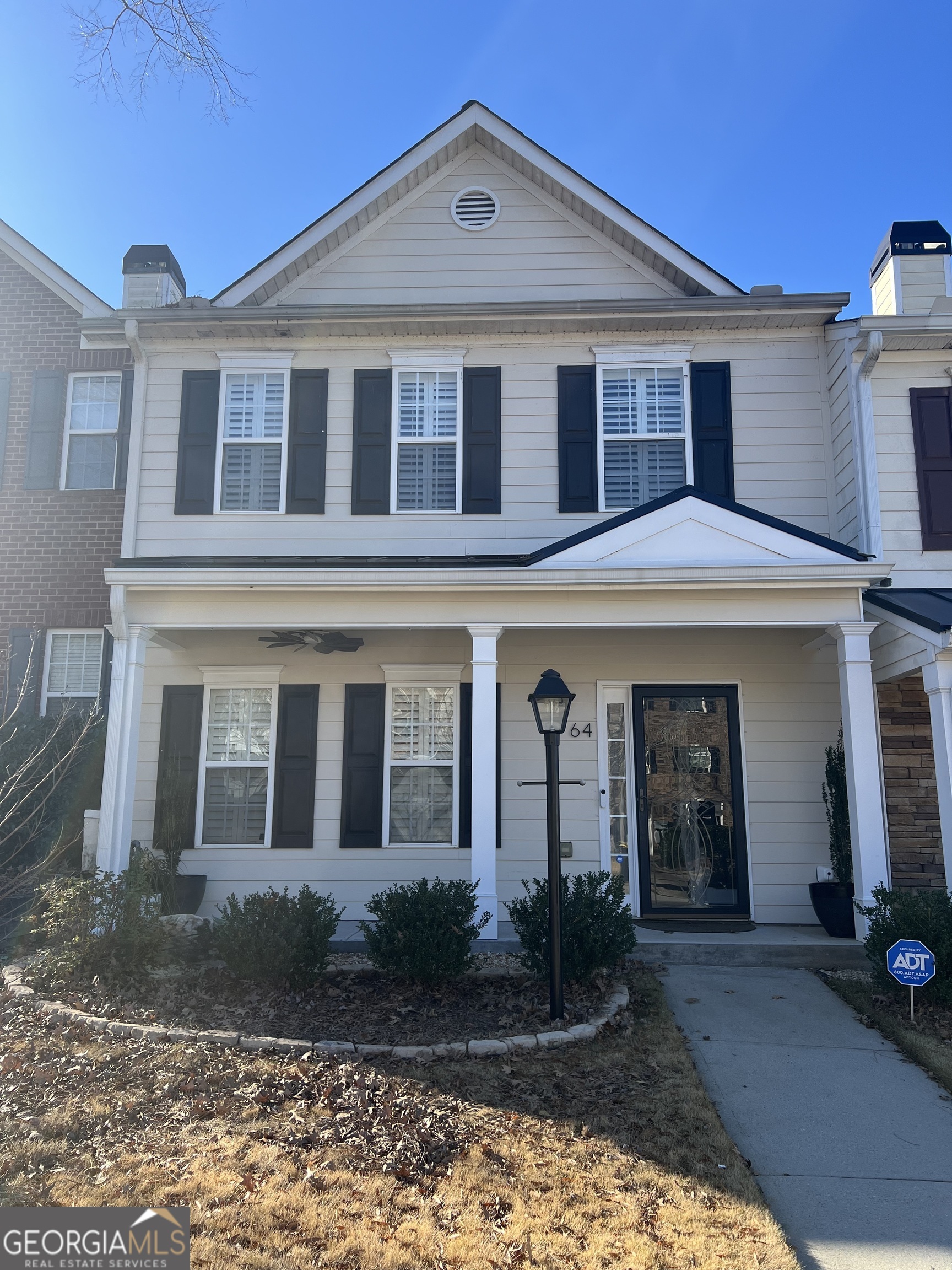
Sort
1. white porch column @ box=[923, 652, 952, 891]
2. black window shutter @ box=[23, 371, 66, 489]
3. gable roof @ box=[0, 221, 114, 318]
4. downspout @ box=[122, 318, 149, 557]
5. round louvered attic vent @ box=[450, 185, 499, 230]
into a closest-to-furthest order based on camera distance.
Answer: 1. white porch column @ box=[923, 652, 952, 891]
2. downspout @ box=[122, 318, 149, 557]
3. round louvered attic vent @ box=[450, 185, 499, 230]
4. black window shutter @ box=[23, 371, 66, 489]
5. gable roof @ box=[0, 221, 114, 318]

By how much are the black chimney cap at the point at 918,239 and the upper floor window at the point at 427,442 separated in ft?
16.0

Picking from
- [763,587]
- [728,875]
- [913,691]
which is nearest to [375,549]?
[763,587]

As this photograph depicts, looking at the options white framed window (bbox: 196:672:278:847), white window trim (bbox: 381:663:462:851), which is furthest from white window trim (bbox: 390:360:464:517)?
white framed window (bbox: 196:672:278:847)

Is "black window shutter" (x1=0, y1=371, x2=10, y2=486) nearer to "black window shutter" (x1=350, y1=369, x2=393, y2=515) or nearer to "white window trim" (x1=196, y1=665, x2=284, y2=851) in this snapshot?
"white window trim" (x1=196, y1=665, x2=284, y2=851)

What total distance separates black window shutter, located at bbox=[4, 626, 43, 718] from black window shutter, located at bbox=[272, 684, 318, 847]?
107 inches

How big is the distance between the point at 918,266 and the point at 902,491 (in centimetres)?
283

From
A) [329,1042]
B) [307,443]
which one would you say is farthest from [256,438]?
[329,1042]

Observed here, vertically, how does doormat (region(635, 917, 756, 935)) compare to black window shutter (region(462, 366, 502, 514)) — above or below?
below

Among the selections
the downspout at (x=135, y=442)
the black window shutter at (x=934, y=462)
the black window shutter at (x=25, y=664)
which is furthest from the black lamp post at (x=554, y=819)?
the black window shutter at (x=25, y=664)

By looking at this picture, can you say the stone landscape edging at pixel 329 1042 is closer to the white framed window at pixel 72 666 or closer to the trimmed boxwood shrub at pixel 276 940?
the trimmed boxwood shrub at pixel 276 940

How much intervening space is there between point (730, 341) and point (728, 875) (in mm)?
5136

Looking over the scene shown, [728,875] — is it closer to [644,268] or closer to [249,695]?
[249,695]

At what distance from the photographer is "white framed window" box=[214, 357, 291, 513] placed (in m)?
8.80

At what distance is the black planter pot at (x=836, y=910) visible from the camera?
7504 mm
